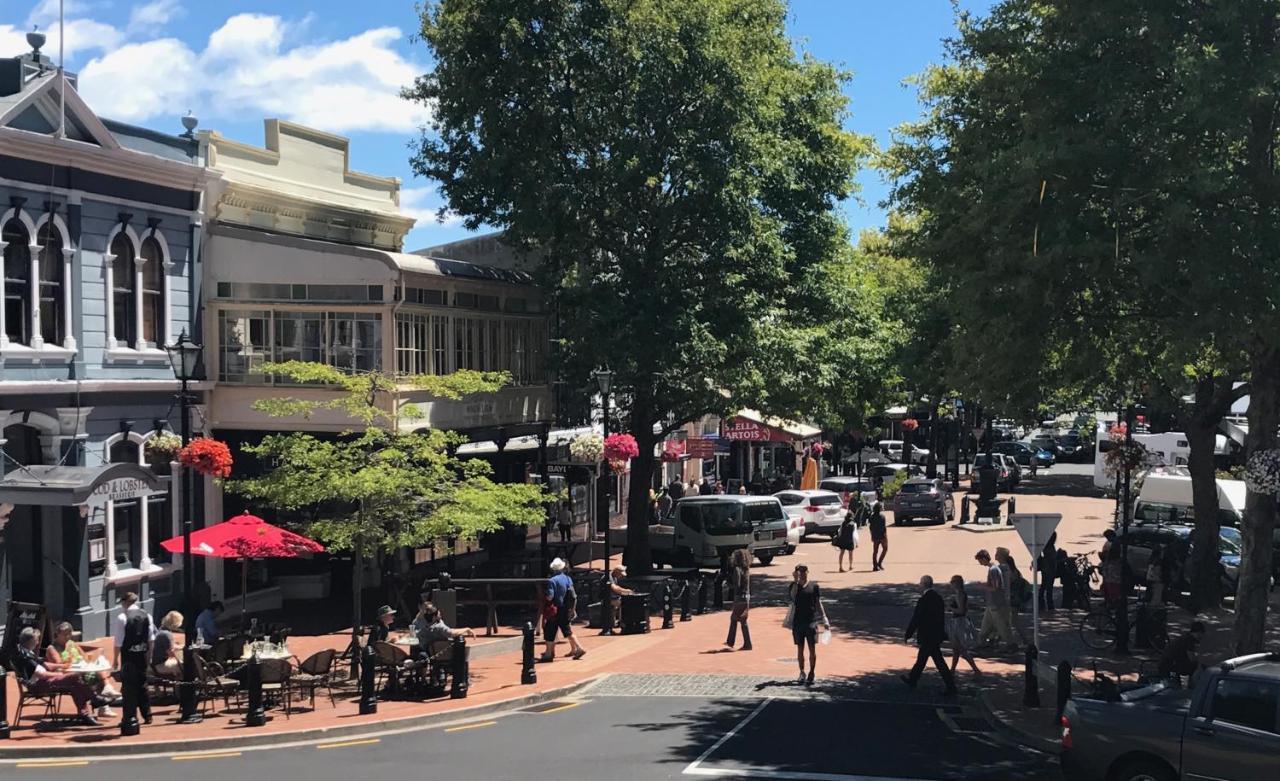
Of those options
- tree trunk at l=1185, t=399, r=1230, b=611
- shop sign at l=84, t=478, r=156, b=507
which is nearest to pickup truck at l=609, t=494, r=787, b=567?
tree trunk at l=1185, t=399, r=1230, b=611

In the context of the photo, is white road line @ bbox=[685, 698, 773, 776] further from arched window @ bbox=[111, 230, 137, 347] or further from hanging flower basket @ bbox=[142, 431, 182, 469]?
arched window @ bbox=[111, 230, 137, 347]

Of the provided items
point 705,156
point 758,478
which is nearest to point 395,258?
point 705,156

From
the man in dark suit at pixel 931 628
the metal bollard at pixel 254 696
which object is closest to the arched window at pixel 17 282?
the metal bollard at pixel 254 696

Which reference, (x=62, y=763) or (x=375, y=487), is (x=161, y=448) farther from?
(x=62, y=763)

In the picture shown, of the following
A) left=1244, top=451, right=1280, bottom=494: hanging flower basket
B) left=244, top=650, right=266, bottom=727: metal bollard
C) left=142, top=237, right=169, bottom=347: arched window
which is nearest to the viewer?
left=1244, top=451, right=1280, bottom=494: hanging flower basket

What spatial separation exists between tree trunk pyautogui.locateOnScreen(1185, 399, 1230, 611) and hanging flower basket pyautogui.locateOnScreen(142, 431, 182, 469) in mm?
19810

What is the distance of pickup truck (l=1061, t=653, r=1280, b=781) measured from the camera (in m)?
11.0

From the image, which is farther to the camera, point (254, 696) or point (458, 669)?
point (458, 669)

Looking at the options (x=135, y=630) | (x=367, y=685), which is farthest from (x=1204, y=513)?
(x=135, y=630)

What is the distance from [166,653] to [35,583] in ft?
18.9

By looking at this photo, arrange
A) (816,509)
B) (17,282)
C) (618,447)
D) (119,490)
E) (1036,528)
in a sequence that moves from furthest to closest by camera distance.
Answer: (816,509)
(618,447)
(17,282)
(119,490)
(1036,528)

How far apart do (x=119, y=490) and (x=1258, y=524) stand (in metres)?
17.3

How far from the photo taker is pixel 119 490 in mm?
21297

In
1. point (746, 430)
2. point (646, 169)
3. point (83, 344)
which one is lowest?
point (746, 430)
